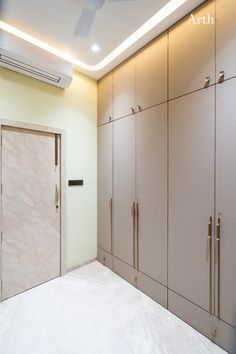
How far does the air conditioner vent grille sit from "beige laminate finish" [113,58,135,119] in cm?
80

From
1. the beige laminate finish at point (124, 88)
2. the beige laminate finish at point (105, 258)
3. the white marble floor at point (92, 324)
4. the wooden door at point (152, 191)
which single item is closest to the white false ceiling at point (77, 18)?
the beige laminate finish at point (124, 88)

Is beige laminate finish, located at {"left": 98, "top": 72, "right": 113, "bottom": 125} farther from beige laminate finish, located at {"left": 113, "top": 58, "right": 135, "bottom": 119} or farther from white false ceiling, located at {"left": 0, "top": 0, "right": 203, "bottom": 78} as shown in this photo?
white false ceiling, located at {"left": 0, "top": 0, "right": 203, "bottom": 78}

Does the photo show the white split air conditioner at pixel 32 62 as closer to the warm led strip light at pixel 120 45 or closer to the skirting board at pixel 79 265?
the warm led strip light at pixel 120 45

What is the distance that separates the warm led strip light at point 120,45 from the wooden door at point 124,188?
84 cm

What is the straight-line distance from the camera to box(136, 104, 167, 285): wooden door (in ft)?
6.72

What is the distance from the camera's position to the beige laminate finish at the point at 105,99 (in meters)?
2.80

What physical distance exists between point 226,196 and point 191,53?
53.0 inches

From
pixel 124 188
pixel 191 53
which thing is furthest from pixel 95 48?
pixel 124 188

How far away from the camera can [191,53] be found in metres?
1.75

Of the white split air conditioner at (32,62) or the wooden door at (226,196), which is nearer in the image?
the wooden door at (226,196)

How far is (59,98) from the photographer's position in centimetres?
265

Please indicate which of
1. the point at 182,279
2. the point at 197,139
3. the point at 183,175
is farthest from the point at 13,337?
the point at 197,139

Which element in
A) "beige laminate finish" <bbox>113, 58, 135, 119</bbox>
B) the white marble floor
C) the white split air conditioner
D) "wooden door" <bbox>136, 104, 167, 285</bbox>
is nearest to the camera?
the white marble floor

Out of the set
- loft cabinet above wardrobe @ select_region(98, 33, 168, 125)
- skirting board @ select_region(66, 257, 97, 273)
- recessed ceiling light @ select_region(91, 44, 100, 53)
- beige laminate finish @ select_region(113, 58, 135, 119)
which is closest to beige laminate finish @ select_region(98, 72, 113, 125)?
loft cabinet above wardrobe @ select_region(98, 33, 168, 125)
